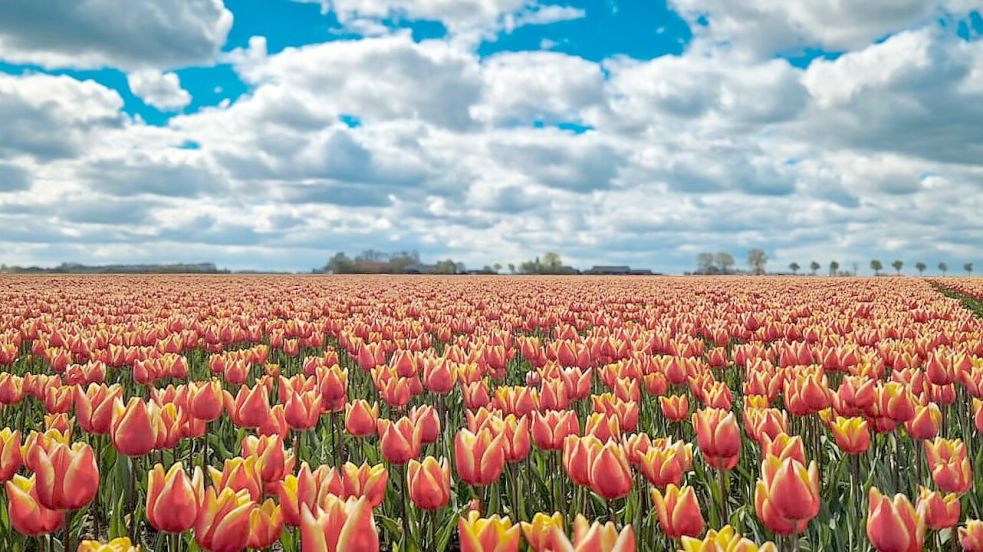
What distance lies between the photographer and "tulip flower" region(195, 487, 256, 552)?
7.32 feet

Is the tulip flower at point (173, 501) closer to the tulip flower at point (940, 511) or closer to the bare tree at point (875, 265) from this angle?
the tulip flower at point (940, 511)

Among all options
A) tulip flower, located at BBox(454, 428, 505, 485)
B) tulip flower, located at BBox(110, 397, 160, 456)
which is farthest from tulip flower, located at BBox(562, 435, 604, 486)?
tulip flower, located at BBox(110, 397, 160, 456)

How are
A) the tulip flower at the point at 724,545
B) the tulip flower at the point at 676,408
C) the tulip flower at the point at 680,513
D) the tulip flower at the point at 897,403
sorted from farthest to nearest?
the tulip flower at the point at 676,408 < the tulip flower at the point at 897,403 < the tulip flower at the point at 680,513 < the tulip flower at the point at 724,545

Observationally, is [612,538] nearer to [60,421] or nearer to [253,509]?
[253,509]

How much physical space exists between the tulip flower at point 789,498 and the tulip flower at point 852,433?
126 centimetres

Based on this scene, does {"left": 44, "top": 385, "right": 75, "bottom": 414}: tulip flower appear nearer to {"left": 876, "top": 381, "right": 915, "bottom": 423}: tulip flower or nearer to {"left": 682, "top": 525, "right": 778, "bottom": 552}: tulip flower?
{"left": 682, "top": 525, "right": 778, "bottom": 552}: tulip flower

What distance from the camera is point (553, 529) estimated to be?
1.74 m

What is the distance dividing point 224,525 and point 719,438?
6.96ft

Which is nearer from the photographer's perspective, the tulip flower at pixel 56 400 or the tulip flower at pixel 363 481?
the tulip flower at pixel 363 481

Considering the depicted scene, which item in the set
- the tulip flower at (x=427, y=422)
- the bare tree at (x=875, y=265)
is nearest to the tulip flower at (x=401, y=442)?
the tulip flower at (x=427, y=422)

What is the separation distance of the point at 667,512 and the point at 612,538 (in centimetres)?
79

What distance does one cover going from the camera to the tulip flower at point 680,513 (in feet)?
8.14

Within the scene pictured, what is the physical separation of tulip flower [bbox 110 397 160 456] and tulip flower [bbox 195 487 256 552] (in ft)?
3.72

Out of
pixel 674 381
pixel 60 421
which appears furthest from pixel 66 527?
pixel 674 381
